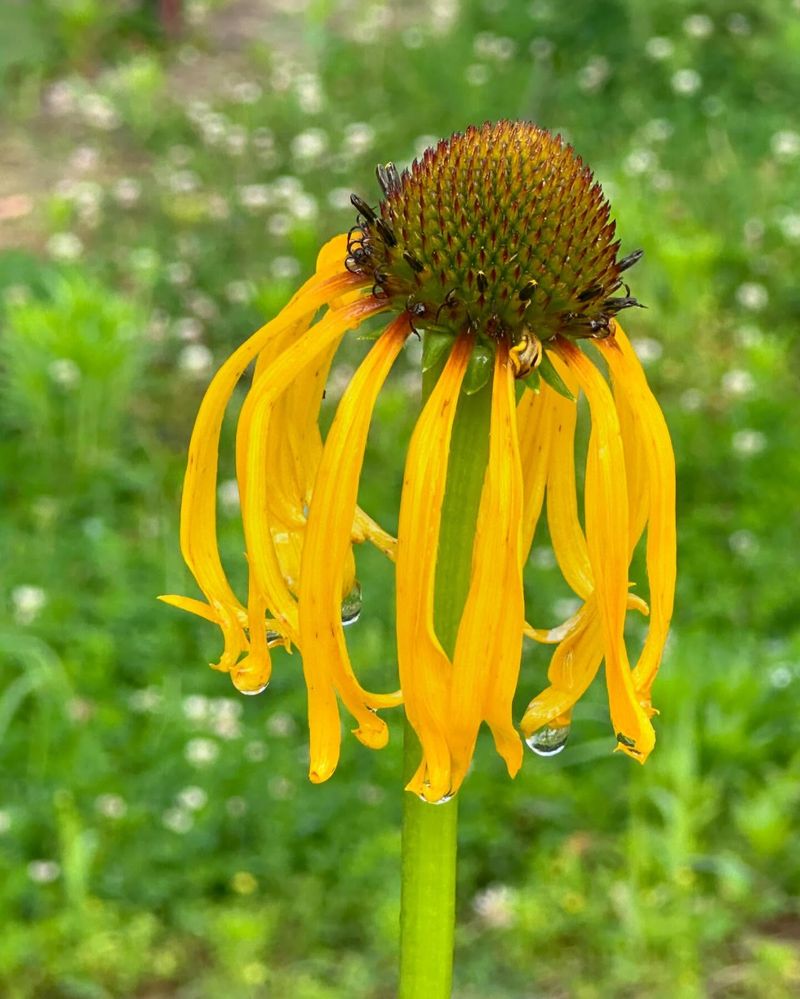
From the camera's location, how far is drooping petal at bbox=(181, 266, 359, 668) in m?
0.71

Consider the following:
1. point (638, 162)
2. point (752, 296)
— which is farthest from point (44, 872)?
point (638, 162)

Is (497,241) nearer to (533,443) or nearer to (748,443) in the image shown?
(533,443)

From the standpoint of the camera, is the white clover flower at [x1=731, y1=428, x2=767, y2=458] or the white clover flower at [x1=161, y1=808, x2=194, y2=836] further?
the white clover flower at [x1=731, y1=428, x2=767, y2=458]

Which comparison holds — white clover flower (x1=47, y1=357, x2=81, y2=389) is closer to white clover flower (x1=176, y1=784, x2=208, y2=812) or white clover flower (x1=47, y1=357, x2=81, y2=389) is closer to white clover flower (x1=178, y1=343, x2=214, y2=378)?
white clover flower (x1=178, y1=343, x2=214, y2=378)

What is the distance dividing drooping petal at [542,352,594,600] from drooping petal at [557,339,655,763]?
0.24 feet

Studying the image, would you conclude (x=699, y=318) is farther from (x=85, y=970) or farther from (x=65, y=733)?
(x=85, y=970)

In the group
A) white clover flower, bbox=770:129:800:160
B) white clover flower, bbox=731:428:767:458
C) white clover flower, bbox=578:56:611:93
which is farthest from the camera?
white clover flower, bbox=578:56:611:93

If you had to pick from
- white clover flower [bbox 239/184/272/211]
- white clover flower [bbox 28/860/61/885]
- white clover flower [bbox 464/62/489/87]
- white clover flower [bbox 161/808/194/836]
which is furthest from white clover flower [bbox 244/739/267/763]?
white clover flower [bbox 464/62/489/87]

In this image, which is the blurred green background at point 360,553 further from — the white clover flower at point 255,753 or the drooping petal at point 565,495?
the drooping petal at point 565,495

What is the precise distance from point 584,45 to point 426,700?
439cm

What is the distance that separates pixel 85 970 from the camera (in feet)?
6.21

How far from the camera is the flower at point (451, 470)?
0.62 metres

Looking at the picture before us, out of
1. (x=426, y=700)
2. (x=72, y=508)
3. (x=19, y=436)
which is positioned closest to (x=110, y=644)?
(x=72, y=508)

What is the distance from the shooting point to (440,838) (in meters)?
0.64
